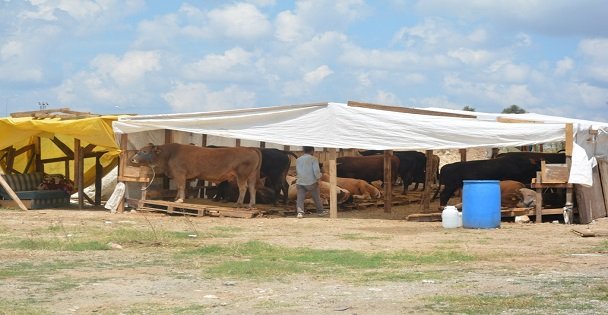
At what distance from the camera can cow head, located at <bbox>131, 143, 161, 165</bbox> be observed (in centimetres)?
2178

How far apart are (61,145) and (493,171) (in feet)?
39.0

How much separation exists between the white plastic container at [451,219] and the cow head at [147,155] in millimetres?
7580

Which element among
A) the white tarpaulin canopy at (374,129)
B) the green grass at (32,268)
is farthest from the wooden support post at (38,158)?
the green grass at (32,268)

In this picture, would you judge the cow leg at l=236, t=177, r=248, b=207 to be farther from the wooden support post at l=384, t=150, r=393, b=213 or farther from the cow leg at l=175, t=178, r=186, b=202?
the wooden support post at l=384, t=150, r=393, b=213

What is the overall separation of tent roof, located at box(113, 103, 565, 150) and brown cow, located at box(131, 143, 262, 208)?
120 cm

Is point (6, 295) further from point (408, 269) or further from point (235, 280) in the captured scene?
point (408, 269)

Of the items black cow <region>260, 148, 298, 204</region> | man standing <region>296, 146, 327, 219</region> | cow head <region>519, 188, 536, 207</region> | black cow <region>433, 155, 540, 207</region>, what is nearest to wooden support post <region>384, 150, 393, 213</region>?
black cow <region>433, 155, 540, 207</region>

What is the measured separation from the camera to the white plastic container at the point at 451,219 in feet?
57.8

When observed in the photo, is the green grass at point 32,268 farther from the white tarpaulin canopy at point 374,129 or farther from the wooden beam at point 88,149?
the wooden beam at point 88,149

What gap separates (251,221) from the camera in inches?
763

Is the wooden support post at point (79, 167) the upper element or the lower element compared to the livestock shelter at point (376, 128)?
lower

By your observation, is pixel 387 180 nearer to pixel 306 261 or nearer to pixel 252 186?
pixel 252 186

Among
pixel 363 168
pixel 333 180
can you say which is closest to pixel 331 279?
pixel 333 180

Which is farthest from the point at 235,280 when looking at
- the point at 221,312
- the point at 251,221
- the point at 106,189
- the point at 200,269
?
the point at 106,189
